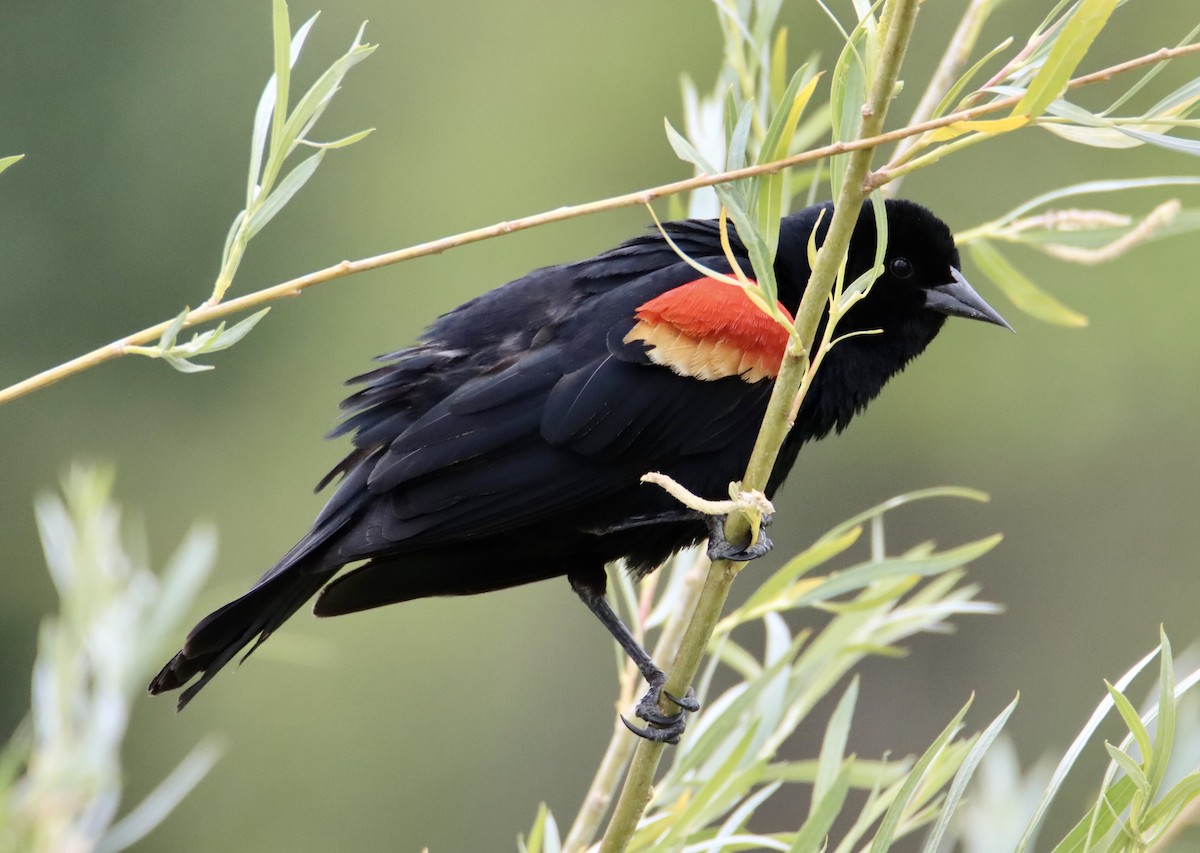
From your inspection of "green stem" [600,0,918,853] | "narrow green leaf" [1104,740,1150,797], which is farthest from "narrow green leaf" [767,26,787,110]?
"narrow green leaf" [1104,740,1150,797]

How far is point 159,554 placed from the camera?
7.95 metres

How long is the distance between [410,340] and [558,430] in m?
5.66

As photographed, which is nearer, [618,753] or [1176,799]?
[1176,799]

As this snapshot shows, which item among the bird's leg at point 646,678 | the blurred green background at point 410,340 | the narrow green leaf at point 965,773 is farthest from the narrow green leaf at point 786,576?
the blurred green background at point 410,340

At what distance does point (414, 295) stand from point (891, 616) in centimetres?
626

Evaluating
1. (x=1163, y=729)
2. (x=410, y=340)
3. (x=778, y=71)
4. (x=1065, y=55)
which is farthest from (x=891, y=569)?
(x=410, y=340)

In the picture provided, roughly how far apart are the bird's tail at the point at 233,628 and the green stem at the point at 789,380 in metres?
0.64

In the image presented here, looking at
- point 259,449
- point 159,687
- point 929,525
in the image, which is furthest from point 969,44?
point 259,449

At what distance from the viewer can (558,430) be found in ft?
6.63

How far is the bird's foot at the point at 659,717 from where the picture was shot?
164cm

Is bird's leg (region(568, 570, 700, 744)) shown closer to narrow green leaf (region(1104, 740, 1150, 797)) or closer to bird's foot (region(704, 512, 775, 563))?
bird's foot (region(704, 512, 775, 563))

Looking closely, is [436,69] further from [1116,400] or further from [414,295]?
[1116,400]

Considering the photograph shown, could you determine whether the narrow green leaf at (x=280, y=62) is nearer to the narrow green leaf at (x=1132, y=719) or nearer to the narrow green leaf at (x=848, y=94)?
the narrow green leaf at (x=848, y=94)

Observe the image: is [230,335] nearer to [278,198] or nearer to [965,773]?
[278,198]
